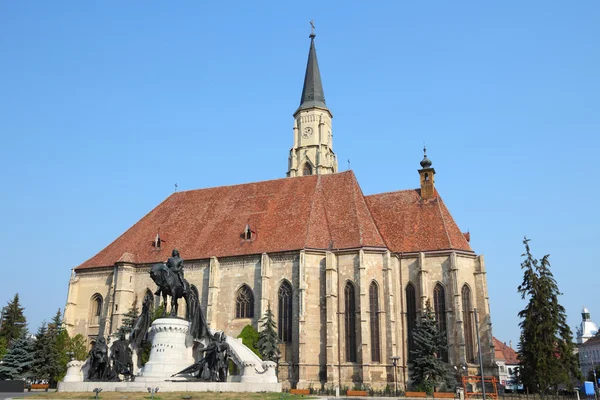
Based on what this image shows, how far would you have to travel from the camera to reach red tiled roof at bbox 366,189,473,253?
38156mm

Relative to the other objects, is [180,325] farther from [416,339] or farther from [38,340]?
[38,340]

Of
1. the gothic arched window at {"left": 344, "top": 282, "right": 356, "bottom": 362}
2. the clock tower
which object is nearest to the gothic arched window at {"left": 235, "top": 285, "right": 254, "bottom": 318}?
the gothic arched window at {"left": 344, "top": 282, "right": 356, "bottom": 362}

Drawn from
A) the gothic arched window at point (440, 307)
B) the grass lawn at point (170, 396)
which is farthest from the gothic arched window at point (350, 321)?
the grass lawn at point (170, 396)

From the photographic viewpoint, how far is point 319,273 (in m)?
36.3

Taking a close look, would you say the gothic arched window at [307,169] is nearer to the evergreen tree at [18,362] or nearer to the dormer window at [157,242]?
the dormer window at [157,242]

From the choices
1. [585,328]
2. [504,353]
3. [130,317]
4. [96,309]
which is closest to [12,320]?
[96,309]

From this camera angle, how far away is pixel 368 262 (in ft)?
118

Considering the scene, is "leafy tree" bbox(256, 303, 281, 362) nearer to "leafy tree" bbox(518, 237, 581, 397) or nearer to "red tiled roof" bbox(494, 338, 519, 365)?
"leafy tree" bbox(518, 237, 581, 397)

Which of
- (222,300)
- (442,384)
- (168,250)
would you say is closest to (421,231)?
(442,384)

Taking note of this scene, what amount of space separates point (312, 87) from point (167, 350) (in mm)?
44851

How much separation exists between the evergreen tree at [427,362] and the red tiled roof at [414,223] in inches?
250

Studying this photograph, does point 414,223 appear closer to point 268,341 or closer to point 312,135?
point 268,341

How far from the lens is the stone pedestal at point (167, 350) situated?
66.6 feet

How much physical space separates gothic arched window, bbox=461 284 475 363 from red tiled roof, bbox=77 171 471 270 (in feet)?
9.97
